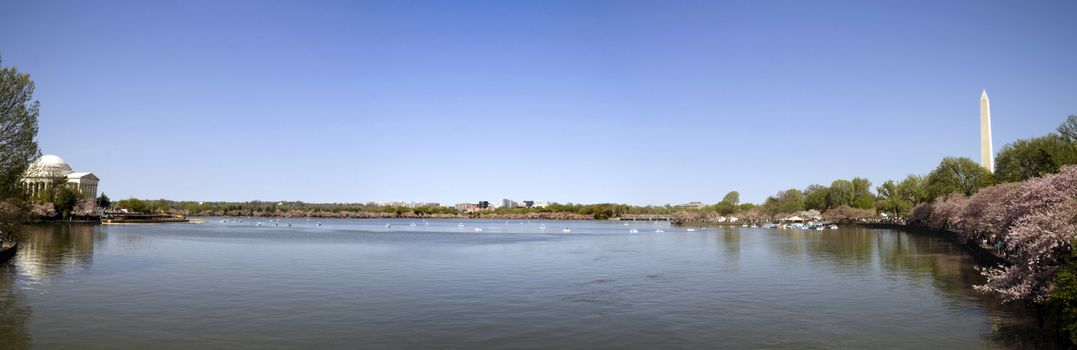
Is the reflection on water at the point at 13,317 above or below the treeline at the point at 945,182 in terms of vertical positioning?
below

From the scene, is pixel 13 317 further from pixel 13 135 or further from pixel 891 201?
pixel 891 201

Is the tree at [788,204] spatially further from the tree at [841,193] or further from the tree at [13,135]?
the tree at [13,135]

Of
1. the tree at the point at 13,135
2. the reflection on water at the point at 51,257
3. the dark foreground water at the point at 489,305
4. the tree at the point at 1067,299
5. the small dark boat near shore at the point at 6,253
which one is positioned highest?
the tree at the point at 13,135

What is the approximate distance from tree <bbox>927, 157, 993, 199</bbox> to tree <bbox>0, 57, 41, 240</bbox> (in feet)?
300

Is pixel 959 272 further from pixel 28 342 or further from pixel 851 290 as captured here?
pixel 28 342

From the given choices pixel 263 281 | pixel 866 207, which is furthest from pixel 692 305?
pixel 866 207

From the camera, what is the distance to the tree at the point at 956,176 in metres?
82.1

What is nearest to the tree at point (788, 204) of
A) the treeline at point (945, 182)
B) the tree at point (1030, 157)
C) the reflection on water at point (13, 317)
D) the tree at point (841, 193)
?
the treeline at point (945, 182)

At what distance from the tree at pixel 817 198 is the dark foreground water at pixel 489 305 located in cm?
12708

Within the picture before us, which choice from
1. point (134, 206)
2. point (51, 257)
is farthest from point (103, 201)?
point (51, 257)

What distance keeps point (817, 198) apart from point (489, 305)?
15666 centimetres

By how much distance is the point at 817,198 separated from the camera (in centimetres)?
16212

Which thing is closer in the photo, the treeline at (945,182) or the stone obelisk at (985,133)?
the treeline at (945,182)

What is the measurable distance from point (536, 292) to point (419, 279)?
706 cm
